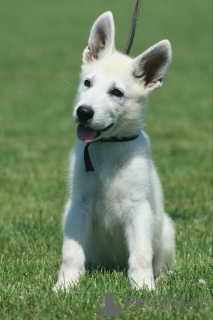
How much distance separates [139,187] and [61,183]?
321 cm

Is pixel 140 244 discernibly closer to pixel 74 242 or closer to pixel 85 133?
pixel 74 242

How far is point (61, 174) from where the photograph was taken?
7230mm

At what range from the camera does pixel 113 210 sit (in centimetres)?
378

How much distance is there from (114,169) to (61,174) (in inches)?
137

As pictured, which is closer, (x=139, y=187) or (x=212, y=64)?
(x=139, y=187)

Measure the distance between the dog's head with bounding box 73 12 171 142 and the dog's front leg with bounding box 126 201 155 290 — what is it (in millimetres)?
619

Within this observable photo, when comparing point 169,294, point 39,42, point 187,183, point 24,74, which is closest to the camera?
point 169,294

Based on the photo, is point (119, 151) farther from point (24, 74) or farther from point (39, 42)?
point (39, 42)

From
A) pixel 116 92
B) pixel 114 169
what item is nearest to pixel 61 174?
pixel 114 169

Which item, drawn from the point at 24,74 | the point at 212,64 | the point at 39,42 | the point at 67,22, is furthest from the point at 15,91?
the point at 67,22

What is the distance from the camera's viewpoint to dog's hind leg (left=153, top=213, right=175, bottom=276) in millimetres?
4207

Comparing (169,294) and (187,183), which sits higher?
(169,294)

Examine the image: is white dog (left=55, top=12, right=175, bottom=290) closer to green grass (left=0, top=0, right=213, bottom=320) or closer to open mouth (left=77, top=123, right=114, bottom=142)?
open mouth (left=77, top=123, right=114, bottom=142)

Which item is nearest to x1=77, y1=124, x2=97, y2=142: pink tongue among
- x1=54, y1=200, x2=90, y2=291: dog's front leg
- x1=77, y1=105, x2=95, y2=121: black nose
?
x1=77, y1=105, x2=95, y2=121: black nose
